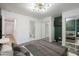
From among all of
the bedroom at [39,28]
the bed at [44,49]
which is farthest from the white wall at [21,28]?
the bed at [44,49]

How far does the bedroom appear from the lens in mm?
1473

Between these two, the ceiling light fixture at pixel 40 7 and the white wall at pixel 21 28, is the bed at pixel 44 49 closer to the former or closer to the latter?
the white wall at pixel 21 28

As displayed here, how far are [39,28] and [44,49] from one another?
344mm

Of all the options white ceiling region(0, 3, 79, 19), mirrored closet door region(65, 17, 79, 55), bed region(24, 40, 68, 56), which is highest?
white ceiling region(0, 3, 79, 19)

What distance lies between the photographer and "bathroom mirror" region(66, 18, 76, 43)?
4.95 ft

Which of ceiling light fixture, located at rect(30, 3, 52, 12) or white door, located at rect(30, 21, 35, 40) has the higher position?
ceiling light fixture, located at rect(30, 3, 52, 12)

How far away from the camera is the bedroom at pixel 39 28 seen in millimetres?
1473

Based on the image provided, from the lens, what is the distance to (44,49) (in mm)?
1519

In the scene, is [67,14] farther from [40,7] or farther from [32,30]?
[32,30]

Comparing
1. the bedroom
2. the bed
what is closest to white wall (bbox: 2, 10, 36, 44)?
the bedroom

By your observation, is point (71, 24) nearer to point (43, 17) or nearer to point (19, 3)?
point (43, 17)

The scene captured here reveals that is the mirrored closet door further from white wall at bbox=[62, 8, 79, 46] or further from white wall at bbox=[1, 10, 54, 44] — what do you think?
white wall at bbox=[1, 10, 54, 44]

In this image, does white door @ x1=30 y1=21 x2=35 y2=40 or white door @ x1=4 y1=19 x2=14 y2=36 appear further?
white door @ x1=30 y1=21 x2=35 y2=40

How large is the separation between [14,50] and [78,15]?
43.4 inches
